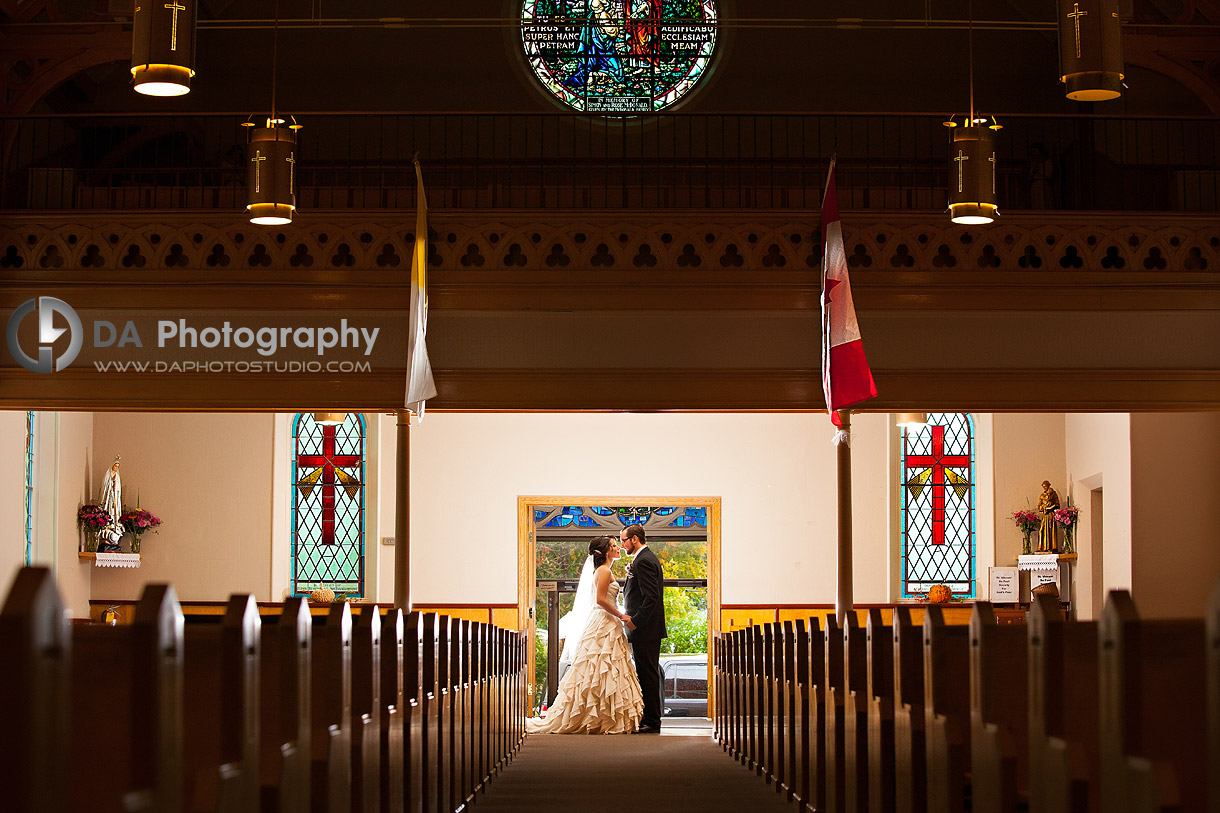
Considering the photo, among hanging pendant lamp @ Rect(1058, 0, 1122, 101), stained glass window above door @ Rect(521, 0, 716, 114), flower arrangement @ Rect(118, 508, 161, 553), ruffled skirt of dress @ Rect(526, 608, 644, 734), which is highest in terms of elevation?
stained glass window above door @ Rect(521, 0, 716, 114)

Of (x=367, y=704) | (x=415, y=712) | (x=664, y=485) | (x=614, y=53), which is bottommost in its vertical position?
(x=415, y=712)

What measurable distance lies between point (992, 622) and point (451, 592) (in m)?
11.1

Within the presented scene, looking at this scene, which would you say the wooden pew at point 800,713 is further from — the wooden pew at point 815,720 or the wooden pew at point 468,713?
the wooden pew at point 468,713

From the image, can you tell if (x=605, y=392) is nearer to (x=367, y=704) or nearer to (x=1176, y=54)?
(x=1176, y=54)

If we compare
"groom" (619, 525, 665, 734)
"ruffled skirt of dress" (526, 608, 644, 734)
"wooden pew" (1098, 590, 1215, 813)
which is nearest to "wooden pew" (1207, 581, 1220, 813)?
"wooden pew" (1098, 590, 1215, 813)

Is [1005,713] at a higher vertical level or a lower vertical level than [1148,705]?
lower

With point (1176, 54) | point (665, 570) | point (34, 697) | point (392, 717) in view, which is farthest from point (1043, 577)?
point (34, 697)

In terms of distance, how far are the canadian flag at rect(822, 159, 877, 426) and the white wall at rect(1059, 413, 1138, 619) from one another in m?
3.99

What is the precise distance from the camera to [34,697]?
4.71 ft

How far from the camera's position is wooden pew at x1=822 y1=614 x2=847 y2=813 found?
4.20 metres

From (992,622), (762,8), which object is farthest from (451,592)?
(992,622)

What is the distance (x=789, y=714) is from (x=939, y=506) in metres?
8.95

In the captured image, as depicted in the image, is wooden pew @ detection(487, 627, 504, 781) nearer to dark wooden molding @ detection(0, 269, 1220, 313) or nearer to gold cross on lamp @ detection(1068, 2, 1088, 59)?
dark wooden molding @ detection(0, 269, 1220, 313)

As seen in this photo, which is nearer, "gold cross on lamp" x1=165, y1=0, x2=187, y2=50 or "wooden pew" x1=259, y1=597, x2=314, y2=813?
"wooden pew" x1=259, y1=597, x2=314, y2=813
